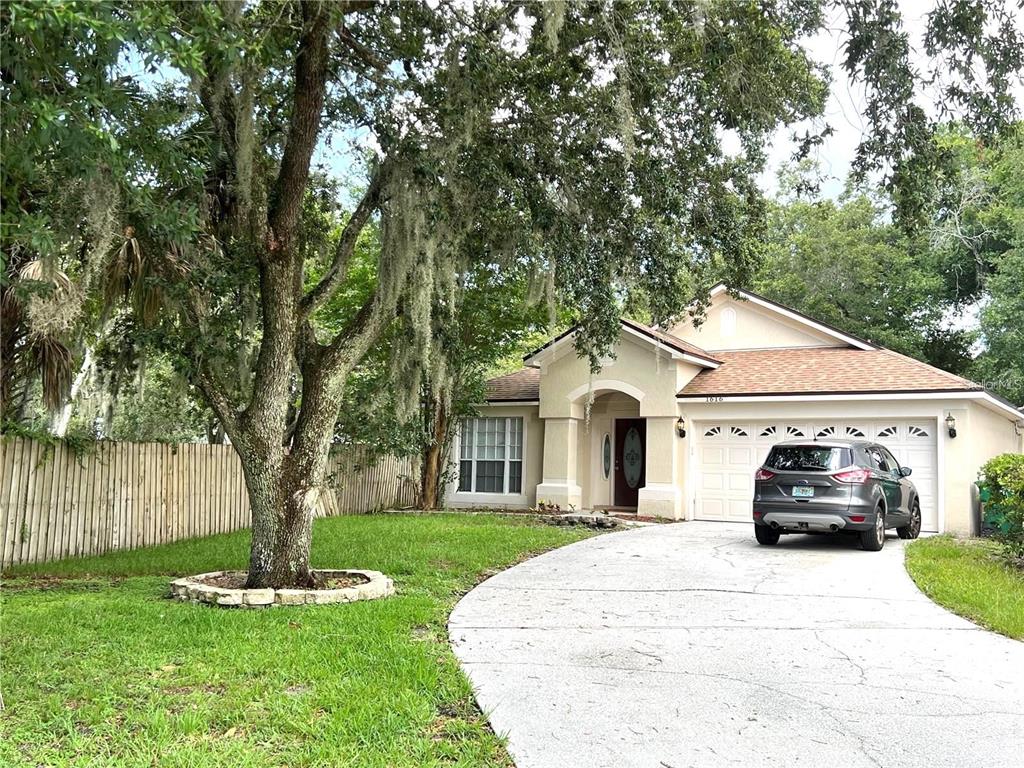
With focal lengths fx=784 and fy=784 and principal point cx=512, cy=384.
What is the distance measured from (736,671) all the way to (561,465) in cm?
1181

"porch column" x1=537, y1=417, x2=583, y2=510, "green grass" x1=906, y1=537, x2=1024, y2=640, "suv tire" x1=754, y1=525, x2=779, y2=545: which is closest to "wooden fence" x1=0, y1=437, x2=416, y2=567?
"porch column" x1=537, y1=417, x2=583, y2=510

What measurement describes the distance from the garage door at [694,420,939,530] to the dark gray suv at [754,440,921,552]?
118 inches

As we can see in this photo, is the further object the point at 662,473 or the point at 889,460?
the point at 662,473

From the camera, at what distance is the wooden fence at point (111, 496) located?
31.6ft

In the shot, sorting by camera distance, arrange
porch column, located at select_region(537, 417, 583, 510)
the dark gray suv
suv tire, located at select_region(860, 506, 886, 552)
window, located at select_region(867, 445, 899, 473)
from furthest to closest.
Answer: porch column, located at select_region(537, 417, 583, 510) < window, located at select_region(867, 445, 899, 473) < suv tire, located at select_region(860, 506, 886, 552) < the dark gray suv

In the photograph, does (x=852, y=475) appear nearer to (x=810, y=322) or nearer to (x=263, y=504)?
(x=810, y=322)

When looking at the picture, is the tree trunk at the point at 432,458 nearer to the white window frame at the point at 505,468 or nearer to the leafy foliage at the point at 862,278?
the white window frame at the point at 505,468

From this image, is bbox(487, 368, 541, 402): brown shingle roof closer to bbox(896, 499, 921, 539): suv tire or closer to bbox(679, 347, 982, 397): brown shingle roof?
bbox(679, 347, 982, 397): brown shingle roof

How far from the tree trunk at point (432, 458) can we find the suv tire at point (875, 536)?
9036 mm

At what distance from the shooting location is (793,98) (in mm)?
8023

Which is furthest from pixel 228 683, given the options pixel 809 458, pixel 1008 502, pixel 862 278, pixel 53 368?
pixel 862 278

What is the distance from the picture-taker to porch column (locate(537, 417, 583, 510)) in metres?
16.9

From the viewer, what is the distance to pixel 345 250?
8.06 meters

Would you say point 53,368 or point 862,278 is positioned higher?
point 862,278
